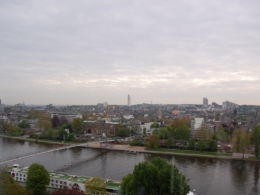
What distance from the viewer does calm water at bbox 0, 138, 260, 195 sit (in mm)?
5320

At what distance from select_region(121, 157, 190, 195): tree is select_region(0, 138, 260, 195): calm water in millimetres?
1543

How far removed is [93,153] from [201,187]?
464cm

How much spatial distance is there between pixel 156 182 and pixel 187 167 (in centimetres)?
345

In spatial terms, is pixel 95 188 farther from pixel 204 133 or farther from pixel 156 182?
pixel 204 133

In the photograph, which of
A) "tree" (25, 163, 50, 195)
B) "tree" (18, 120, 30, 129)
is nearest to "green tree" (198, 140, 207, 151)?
"tree" (25, 163, 50, 195)

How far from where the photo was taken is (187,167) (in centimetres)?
686

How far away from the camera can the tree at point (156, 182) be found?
3.54m

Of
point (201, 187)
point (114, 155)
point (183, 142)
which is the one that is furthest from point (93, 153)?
point (201, 187)

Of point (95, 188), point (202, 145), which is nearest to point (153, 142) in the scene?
point (202, 145)

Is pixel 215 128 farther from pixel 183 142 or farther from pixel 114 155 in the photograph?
pixel 114 155

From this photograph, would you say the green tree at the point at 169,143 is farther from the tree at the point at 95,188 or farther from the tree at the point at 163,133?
the tree at the point at 95,188

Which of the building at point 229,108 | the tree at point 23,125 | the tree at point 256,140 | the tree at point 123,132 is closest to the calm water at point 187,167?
the tree at point 256,140

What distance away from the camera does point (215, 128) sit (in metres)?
12.5

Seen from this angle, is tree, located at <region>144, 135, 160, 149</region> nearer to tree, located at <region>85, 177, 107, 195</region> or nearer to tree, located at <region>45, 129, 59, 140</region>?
tree, located at <region>45, 129, 59, 140</region>
